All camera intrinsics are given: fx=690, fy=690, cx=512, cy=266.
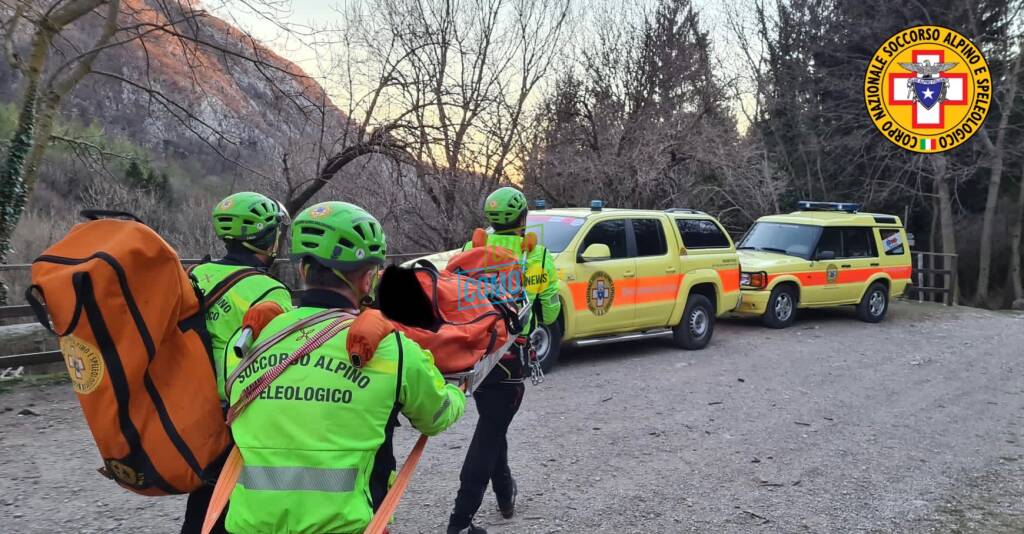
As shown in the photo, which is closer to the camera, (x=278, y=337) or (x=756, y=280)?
(x=278, y=337)

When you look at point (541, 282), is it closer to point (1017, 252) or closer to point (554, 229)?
point (554, 229)

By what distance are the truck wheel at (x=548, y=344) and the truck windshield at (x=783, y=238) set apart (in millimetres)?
6336

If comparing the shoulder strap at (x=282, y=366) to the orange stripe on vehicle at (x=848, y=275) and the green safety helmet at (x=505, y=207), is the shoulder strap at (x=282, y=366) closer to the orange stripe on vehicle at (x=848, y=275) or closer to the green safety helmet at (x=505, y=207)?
the green safety helmet at (x=505, y=207)

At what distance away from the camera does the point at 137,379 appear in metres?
2.06

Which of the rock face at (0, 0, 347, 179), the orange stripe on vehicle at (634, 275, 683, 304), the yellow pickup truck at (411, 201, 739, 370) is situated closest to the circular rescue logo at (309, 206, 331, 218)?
the yellow pickup truck at (411, 201, 739, 370)

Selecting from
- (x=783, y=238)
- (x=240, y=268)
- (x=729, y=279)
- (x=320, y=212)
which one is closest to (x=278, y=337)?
(x=320, y=212)

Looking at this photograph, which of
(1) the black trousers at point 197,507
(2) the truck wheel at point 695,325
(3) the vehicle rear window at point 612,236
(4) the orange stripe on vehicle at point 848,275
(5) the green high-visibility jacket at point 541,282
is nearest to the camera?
(1) the black trousers at point 197,507

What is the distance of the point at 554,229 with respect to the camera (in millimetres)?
8844

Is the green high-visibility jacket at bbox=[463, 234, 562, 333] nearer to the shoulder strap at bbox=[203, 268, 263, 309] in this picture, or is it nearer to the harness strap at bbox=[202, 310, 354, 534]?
the shoulder strap at bbox=[203, 268, 263, 309]

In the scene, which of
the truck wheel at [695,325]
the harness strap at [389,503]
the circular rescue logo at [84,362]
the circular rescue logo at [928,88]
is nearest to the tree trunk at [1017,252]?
the circular rescue logo at [928,88]

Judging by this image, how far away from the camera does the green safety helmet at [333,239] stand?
2102 mm

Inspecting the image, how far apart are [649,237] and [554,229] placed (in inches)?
61.0

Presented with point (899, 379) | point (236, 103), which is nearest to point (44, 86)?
point (236, 103)

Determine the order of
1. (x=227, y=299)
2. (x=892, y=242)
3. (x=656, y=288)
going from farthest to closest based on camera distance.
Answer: (x=892, y=242), (x=656, y=288), (x=227, y=299)
